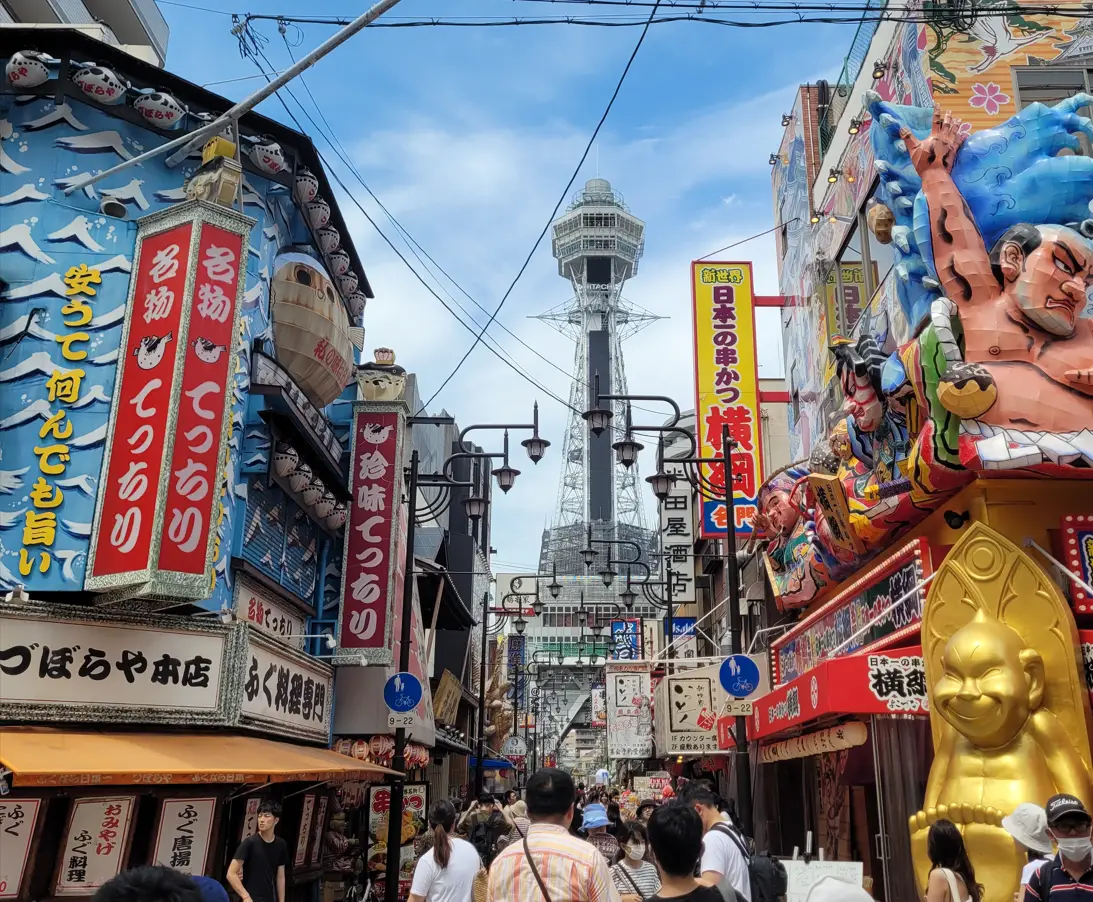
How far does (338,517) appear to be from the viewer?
17.7 m

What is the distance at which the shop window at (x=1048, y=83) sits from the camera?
48.4ft

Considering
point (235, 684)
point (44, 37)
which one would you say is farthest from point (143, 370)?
point (44, 37)

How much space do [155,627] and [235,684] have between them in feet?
4.16

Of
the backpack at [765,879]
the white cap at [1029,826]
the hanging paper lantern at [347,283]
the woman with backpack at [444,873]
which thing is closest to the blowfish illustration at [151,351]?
the woman with backpack at [444,873]

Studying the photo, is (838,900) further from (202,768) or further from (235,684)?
(235,684)

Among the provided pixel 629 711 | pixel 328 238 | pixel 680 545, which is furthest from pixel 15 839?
pixel 680 545

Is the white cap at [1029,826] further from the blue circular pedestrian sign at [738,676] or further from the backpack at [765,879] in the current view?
the blue circular pedestrian sign at [738,676]

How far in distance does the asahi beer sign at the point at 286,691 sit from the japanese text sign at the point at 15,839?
2.89 meters

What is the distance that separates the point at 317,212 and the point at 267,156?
2.16 metres

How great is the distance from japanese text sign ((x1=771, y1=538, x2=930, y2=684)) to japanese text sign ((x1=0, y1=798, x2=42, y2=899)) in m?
9.32

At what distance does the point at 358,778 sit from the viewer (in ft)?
48.8

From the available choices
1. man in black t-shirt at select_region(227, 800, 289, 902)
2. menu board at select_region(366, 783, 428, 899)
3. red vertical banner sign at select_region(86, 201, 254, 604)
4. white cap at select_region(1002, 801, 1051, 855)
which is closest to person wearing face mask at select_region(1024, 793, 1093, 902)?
white cap at select_region(1002, 801, 1051, 855)

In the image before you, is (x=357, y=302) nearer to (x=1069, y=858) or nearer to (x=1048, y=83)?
(x=1048, y=83)

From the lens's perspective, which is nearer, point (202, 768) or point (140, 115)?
point (202, 768)
